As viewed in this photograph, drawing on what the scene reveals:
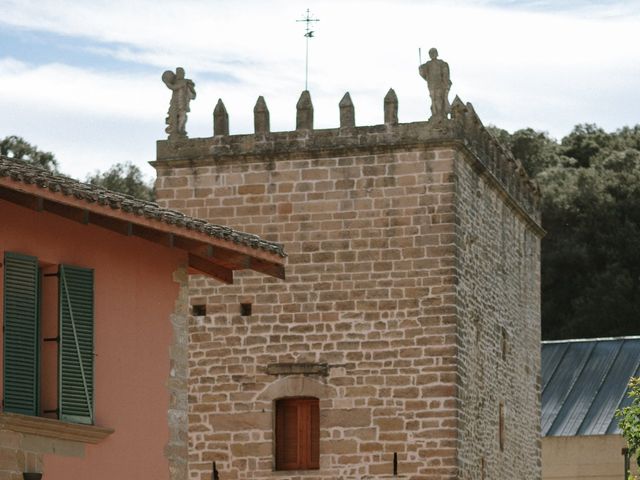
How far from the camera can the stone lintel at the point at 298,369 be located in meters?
30.2

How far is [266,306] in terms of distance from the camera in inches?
1206

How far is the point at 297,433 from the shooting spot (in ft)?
99.5

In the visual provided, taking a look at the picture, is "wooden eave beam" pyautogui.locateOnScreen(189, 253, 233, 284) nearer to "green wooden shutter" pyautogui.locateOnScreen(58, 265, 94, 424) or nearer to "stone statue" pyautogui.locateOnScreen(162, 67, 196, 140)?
"green wooden shutter" pyautogui.locateOnScreen(58, 265, 94, 424)

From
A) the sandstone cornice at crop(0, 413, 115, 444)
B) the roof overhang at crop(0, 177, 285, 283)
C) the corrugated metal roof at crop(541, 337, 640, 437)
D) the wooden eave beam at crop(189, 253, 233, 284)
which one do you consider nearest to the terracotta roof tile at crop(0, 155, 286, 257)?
the roof overhang at crop(0, 177, 285, 283)

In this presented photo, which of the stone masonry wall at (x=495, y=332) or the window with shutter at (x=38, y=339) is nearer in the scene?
the window with shutter at (x=38, y=339)

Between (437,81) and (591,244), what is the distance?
35632 millimetres

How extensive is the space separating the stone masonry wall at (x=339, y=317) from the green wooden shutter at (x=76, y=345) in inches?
451

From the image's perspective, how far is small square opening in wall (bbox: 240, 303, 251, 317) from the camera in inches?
1210

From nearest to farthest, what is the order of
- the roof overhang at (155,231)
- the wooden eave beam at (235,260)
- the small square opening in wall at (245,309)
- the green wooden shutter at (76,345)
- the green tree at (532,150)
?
the roof overhang at (155,231)
the green wooden shutter at (76,345)
the wooden eave beam at (235,260)
the small square opening in wall at (245,309)
the green tree at (532,150)

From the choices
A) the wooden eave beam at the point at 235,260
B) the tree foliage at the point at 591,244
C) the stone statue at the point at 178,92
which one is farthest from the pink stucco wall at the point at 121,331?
the tree foliage at the point at 591,244

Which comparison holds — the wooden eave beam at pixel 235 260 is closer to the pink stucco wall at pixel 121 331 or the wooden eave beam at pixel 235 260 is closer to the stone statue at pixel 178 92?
the pink stucco wall at pixel 121 331

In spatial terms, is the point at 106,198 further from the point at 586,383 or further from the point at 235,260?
the point at 586,383

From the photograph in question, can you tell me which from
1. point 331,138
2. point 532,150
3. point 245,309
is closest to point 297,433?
point 245,309

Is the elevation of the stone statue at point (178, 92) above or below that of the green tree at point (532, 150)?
below
